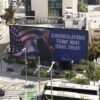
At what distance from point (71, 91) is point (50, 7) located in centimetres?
3131

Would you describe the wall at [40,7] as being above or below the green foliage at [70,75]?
above

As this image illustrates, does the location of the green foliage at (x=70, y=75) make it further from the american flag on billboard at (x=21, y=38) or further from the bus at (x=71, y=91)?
the american flag on billboard at (x=21, y=38)

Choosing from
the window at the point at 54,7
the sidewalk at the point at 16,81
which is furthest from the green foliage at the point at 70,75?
the window at the point at 54,7

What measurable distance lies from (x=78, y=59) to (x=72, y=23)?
7.91 metres

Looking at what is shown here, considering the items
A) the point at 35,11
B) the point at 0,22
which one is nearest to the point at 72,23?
the point at 35,11

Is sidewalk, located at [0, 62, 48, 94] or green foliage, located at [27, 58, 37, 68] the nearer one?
sidewalk, located at [0, 62, 48, 94]

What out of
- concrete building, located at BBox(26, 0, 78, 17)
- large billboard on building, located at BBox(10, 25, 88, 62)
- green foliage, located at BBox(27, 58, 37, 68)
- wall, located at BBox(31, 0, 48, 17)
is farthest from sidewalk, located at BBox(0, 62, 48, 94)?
concrete building, located at BBox(26, 0, 78, 17)

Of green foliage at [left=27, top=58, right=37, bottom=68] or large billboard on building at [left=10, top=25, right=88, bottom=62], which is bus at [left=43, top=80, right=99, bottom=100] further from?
green foliage at [left=27, top=58, right=37, bottom=68]

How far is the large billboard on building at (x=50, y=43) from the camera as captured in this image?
68869 mm

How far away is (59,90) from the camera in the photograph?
58875mm

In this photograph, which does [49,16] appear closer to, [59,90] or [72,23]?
[72,23]

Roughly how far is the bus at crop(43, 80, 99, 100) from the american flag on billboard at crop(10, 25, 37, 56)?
14.6 metres

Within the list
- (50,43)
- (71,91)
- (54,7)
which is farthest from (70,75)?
(54,7)

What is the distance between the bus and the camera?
5666cm
